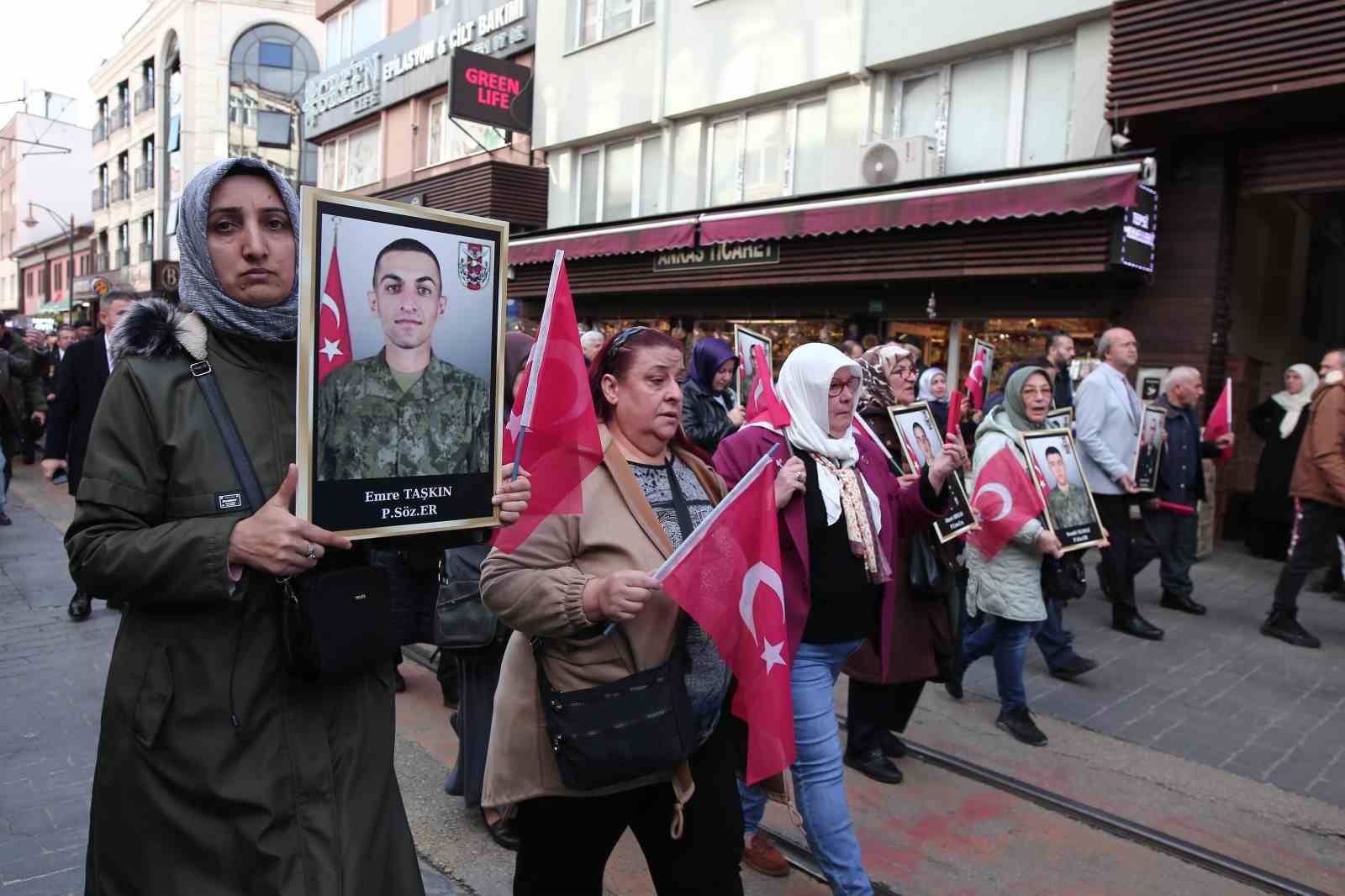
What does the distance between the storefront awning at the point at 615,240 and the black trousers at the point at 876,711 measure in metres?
11.0

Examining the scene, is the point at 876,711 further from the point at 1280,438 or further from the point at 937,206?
the point at 937,206

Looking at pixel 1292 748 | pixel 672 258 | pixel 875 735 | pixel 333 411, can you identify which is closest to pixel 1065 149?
pixel 672 258

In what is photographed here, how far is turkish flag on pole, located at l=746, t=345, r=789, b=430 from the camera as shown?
364 centimetres

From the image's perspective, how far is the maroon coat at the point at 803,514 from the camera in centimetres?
335

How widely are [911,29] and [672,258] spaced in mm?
5270

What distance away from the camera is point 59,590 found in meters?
7.70

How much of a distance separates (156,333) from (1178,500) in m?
8.15

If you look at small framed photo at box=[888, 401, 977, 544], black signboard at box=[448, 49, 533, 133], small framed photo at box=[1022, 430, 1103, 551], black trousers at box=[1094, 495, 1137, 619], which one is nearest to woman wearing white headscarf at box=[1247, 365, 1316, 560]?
black trousers at box=[1094, 495, 1137, 619]

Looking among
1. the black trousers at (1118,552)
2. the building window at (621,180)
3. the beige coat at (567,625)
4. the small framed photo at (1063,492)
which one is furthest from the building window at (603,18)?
the beige coat at (567,625)

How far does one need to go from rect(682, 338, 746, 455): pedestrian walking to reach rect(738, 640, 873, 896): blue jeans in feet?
11.7

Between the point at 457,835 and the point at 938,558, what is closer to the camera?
the point at 457,835

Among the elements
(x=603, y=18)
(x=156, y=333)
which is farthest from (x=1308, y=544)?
(x=603, y=18)

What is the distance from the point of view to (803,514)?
134 inches

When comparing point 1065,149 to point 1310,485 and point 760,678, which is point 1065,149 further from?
point 760,678
